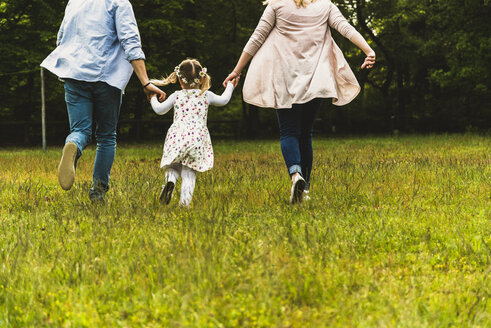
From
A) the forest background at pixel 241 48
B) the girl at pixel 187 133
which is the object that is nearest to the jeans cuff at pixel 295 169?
the girl at pixel 187 133

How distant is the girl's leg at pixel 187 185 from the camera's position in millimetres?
4770

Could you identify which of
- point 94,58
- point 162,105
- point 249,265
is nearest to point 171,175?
point 162,105

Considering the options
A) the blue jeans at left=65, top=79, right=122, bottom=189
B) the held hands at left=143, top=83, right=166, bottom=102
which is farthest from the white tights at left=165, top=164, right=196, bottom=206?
the blue jeans at left=65, top=79, right=122, bottom=189

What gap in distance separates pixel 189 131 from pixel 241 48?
2259cm

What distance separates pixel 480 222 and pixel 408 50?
26.3m

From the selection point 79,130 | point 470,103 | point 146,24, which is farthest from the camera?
point 470,103

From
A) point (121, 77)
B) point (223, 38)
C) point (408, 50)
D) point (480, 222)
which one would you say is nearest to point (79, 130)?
point (121, 77)

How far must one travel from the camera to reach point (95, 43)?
4.87m

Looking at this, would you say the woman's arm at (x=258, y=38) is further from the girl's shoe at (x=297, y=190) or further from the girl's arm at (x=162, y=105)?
the girl's shoe at (x=297, y=190)

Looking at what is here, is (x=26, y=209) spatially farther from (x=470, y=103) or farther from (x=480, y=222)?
(x=470, y=103)

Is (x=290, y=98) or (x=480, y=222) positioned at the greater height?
(x=290, y=98)

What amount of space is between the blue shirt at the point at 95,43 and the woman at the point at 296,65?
1.08 m

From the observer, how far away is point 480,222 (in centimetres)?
394

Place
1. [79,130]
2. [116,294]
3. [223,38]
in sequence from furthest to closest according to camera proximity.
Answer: [223,38] < [79,130] < [116,294]
